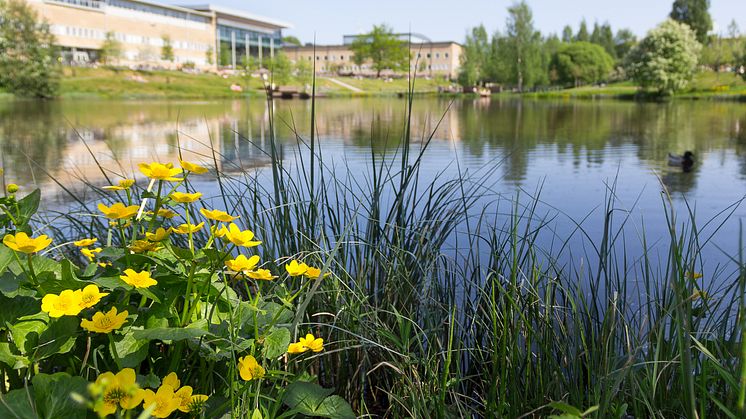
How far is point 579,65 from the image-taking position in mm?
48688

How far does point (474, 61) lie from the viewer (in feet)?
160

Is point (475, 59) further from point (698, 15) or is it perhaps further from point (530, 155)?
point (530, 155)

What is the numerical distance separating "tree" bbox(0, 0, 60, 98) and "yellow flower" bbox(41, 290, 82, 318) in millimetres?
30014

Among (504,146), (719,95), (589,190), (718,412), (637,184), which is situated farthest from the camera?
(719,95)

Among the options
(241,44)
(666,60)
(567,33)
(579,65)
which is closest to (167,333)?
(666,60)

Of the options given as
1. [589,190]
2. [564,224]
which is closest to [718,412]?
[564,224]

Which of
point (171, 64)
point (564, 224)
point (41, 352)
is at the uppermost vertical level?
point (171, 64)

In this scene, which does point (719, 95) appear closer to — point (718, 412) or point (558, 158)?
point (558, 158)

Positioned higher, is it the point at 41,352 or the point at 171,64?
the point at 171,64

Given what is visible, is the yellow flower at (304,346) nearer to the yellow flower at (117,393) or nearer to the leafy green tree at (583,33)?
the yellow flower at (117,393)

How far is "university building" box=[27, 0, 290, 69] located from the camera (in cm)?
4775

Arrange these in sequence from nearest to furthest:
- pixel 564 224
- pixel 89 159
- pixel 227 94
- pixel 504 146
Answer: pixel 564 224, pixel 89 159, pixel 504 146, pixel 227 94

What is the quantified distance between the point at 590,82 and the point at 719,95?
20.9 metres

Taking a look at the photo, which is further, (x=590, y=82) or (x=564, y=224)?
(x=590, y=82)
